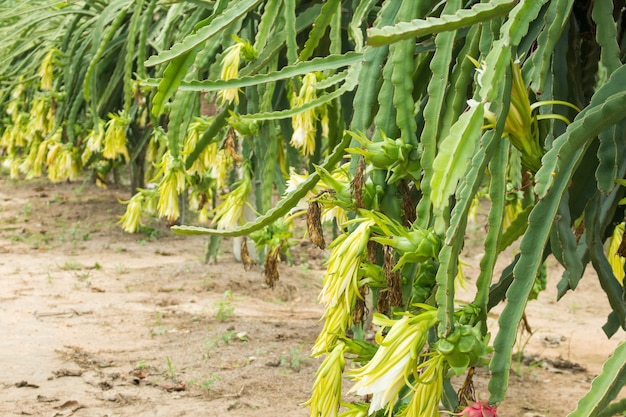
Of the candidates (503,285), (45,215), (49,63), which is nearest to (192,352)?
(503,285)

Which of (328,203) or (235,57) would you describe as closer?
(328,203)

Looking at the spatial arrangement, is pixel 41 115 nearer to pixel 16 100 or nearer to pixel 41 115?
pixel 41 115

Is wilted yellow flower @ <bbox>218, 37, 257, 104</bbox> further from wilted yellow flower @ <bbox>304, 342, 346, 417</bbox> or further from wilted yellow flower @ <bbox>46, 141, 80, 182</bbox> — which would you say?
wilted yellow flower @ <bbox>46, 141, 80, 182</bbox>

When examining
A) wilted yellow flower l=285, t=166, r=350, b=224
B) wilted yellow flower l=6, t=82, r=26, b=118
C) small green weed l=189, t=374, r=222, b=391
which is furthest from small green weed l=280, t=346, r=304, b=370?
wilted yellow flower l=6, t=82, r=26, b=118

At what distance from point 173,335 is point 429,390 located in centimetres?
234

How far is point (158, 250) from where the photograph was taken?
17.1ft

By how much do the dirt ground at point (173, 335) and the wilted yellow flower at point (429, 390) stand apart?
1.42 m

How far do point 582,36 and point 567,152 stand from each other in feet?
3.23

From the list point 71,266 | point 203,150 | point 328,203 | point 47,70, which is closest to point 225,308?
point 71,266

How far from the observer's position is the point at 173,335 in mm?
3152

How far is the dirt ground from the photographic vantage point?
244cm

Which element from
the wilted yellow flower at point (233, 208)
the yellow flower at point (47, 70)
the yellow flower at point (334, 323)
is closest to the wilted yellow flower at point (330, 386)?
the yellow flower at point (334, 323)

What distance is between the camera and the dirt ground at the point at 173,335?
8.00 ft

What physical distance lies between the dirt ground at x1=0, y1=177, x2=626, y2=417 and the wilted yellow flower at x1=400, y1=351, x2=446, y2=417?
1425 mm
